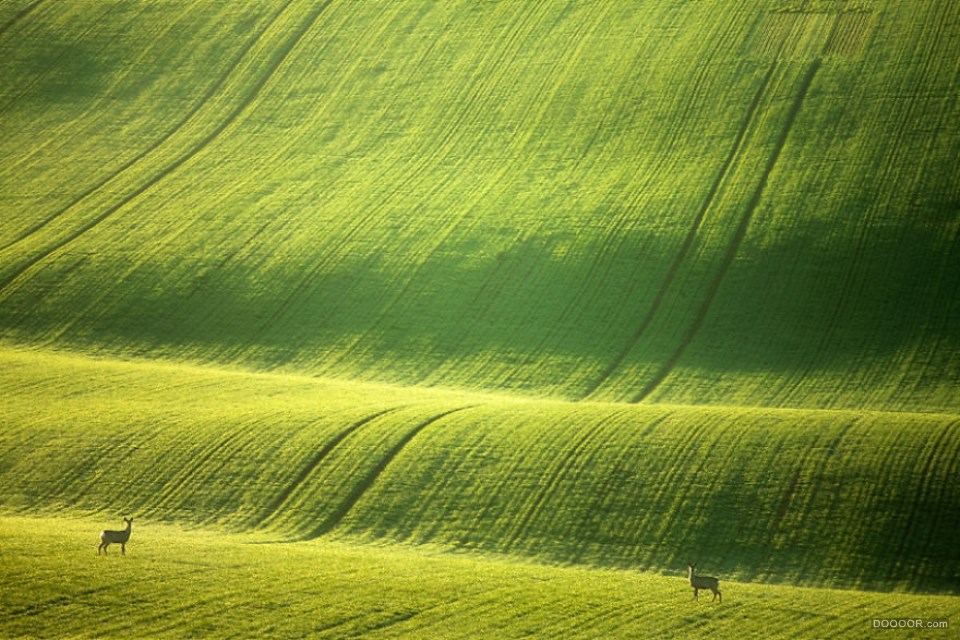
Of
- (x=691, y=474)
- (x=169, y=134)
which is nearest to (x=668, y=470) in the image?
(x=691, y=474)

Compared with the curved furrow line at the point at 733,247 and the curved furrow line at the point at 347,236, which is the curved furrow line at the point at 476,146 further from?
the curved furrow line at the point at 733,247

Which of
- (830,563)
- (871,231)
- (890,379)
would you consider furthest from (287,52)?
(830,563)

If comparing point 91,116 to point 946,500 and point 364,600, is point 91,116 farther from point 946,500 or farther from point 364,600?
point 946,500

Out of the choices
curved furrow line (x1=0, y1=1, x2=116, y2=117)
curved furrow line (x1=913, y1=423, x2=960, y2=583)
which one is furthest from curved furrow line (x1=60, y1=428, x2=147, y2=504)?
curved furrow line (x1=0, y1=1, x2=116, y2=117)

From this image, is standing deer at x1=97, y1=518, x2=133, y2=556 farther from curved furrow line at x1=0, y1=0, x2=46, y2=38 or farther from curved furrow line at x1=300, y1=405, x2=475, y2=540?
curved furrow line at x1=0, y1=0, x2=46, y2=38

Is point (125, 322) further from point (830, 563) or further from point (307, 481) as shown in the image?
point (830, 563)

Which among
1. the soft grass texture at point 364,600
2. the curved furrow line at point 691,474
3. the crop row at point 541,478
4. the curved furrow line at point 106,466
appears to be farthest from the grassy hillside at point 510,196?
the soft grass texture at point 364,600

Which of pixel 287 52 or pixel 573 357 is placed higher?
pixel 287 52
